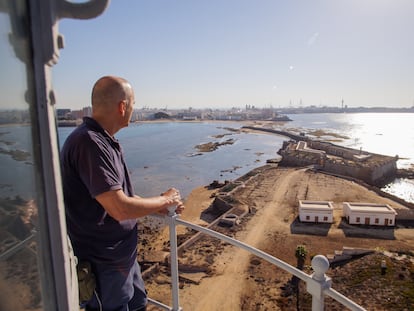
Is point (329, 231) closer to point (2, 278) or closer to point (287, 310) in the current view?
point (287, 310)

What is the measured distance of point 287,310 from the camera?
8312mm

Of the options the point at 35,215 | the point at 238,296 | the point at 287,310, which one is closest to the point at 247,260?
the point at 238,296

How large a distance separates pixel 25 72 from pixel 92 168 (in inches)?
19.6

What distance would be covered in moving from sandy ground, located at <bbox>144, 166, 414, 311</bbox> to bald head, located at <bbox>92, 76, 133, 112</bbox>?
24.8 ft

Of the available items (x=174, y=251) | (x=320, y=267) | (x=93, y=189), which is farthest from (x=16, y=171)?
(x=174, y=251)

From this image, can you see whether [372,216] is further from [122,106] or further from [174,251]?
[122,106]

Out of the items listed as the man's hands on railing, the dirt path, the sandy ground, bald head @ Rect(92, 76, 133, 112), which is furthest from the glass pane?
the dirt path

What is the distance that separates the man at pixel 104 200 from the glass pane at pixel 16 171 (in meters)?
0.40

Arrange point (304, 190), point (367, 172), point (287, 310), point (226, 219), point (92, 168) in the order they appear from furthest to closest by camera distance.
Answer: point (367, 172), point (304, 190), point (226, 219), point (287, 310), point (92, 168)

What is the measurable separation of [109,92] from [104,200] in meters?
0.43

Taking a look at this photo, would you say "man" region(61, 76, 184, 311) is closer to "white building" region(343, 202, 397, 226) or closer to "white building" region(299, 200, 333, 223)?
"white building" region(299, 200, 333, 223)

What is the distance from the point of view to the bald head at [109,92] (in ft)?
4.00

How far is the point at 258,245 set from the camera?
1250cm

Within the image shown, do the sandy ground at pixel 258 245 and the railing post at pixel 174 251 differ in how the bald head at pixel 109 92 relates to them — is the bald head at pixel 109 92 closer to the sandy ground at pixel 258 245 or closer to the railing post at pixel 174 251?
the railing post at pixel 174 251
